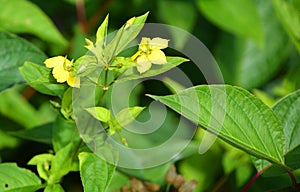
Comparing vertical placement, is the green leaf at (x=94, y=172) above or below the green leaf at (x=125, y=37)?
below

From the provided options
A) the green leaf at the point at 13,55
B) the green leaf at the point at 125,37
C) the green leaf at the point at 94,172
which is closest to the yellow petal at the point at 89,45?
the green leaf at the point at 125,37

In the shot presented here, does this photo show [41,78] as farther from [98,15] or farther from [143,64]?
[98,15]

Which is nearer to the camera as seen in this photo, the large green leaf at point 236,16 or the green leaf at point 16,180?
the green leaf at point 16,180

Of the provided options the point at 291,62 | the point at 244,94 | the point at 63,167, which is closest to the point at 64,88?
the point at 63,167

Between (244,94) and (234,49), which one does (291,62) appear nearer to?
(234,49)

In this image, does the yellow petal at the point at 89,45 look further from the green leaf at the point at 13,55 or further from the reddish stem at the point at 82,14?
the reddish stem at the point at 82,14

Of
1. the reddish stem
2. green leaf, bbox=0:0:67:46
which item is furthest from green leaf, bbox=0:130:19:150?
the reddish stem
